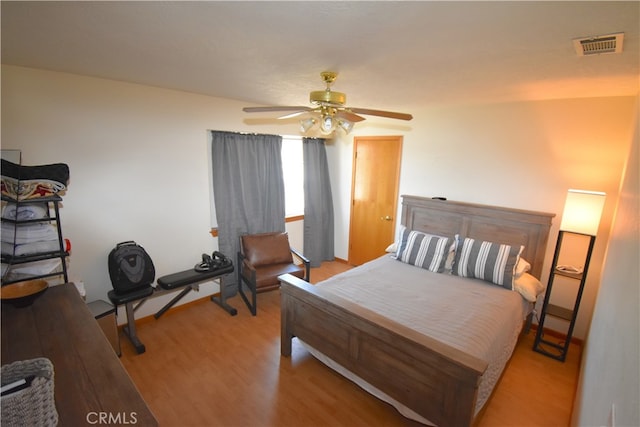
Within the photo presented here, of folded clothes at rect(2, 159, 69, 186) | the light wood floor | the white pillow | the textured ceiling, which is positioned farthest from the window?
the white pillow

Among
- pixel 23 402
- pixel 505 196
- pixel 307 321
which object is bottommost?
pixel 307 321

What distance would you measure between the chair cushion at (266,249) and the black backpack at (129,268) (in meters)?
1.13

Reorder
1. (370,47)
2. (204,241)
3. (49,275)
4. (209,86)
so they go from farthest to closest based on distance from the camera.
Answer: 1. (204,241)
2. (209,86)
3. (49,275)
4. (370,47)

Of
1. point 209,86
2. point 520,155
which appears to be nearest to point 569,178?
point 520,155

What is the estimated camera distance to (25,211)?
209cm

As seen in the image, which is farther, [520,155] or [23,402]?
[520,155]

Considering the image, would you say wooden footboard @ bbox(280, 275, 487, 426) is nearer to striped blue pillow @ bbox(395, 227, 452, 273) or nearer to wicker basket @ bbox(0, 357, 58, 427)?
striped blue pillow @ bbox(395, 227, 452, 273)

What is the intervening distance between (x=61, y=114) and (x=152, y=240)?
1.37 m

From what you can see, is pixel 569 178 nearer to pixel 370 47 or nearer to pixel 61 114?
pixel 370 47

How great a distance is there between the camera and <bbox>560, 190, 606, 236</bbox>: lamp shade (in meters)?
2.50

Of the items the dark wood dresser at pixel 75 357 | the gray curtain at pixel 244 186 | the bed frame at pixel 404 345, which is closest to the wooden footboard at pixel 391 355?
the bed frame at pixel 404 345

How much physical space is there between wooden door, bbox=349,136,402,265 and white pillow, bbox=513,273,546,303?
1758mm

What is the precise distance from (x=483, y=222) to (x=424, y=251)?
744mm

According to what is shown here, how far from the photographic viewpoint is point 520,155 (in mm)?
3127
